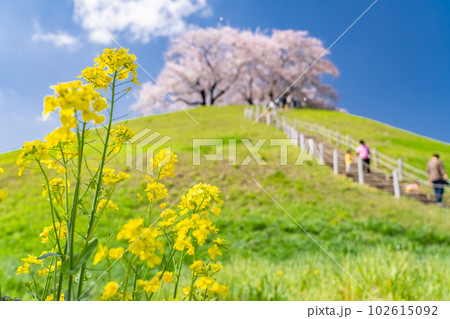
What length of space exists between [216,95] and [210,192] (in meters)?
1.28

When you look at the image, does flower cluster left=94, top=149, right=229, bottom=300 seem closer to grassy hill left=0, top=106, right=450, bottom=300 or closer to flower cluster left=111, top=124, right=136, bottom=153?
flower cluster left=111, top=124, right=136, bottom=153

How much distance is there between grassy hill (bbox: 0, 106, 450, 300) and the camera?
1565 mm

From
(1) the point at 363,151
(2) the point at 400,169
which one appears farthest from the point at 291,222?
(2) the point at 400,169

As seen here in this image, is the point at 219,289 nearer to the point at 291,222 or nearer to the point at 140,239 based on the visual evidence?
the point at 140,239

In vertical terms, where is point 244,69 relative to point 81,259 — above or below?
above

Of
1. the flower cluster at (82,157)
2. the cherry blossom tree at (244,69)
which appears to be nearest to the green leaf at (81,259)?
the flower cluster at (82,157)

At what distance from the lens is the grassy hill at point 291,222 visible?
1565 millimetres

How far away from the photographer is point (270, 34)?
1.80 metres

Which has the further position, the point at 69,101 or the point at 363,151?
the point at 363,151

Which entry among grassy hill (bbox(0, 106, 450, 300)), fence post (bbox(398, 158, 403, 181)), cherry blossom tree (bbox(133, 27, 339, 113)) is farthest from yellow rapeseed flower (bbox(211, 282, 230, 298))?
fence post (bbox(398, 158, 403, 181))

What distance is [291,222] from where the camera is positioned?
318cm
